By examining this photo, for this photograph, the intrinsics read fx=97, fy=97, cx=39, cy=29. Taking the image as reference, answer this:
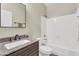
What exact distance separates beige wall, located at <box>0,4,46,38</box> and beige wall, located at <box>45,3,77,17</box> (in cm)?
11

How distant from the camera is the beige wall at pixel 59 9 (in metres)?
1.53

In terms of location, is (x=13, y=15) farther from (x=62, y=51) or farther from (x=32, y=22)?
(x=62, y=51)

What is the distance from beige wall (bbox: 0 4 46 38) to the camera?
5.07 feet

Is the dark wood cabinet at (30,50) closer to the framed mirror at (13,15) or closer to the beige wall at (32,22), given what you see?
the beige wall at (32,22)

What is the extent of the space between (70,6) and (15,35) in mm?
987

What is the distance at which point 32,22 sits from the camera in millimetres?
1612

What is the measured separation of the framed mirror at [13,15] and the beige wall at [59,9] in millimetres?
423

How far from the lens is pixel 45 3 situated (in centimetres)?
151

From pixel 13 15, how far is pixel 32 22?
1.06 ft

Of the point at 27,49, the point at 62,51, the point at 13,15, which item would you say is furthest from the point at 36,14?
the point at 62,51

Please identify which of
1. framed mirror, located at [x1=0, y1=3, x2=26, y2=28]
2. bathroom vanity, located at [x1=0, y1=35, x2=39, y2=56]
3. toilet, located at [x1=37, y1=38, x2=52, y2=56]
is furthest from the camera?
toilet, located at [x1=37, y1=38, x2=52, y2=56]

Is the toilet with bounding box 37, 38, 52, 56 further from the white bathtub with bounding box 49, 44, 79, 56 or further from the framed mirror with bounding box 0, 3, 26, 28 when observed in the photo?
the framed mirror with bounding box 0, 3, 26, 28

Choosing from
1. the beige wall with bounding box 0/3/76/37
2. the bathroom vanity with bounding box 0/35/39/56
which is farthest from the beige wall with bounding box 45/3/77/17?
the bathroom vanity with bounding box 0/35/39/56

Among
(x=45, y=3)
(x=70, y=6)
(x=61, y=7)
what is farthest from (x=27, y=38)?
(x=70, y=6)
